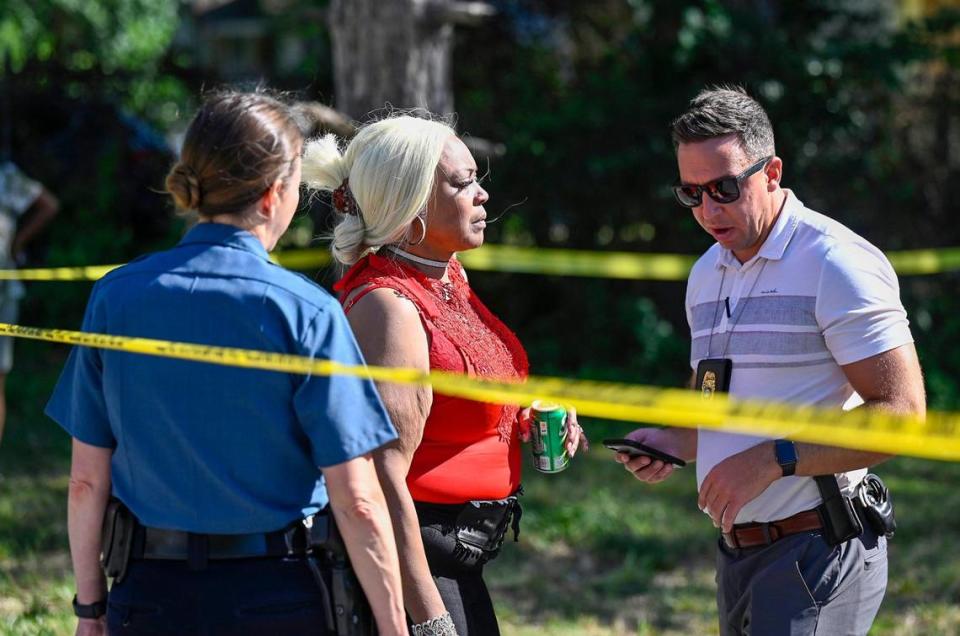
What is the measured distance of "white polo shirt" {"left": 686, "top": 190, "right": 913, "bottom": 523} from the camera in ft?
9.11

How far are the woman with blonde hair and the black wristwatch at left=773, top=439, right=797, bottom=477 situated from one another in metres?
0.55

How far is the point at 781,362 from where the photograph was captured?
2.89 m

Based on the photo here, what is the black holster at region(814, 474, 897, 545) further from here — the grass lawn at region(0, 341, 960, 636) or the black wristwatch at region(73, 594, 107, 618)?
the grass lawn at region(0, 341, 960, 636)

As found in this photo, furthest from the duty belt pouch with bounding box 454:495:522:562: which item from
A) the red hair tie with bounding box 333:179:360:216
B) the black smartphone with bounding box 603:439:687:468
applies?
the red hair tie with bounding box 333:179:360:216

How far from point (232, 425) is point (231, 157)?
1.73 ft

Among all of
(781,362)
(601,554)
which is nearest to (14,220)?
(601,554)

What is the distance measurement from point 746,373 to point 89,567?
64.1 inches

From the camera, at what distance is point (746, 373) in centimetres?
297

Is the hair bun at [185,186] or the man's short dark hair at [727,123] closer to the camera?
the hair bun at [185,186]

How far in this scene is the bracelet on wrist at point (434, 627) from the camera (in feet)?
8.75

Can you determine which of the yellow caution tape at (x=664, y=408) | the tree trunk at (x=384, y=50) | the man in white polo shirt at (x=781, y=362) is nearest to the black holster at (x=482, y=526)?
the man in white polo shirt at (x=781, y=362)

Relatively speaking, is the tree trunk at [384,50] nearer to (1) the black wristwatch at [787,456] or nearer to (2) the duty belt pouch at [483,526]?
(2) the duty belt pouch at [483,526]

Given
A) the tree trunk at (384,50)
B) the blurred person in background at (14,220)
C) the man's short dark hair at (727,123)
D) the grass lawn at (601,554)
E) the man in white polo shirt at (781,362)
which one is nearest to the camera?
the man in white polo shirt at (781,362)

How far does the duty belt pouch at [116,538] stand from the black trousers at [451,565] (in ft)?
2.41
